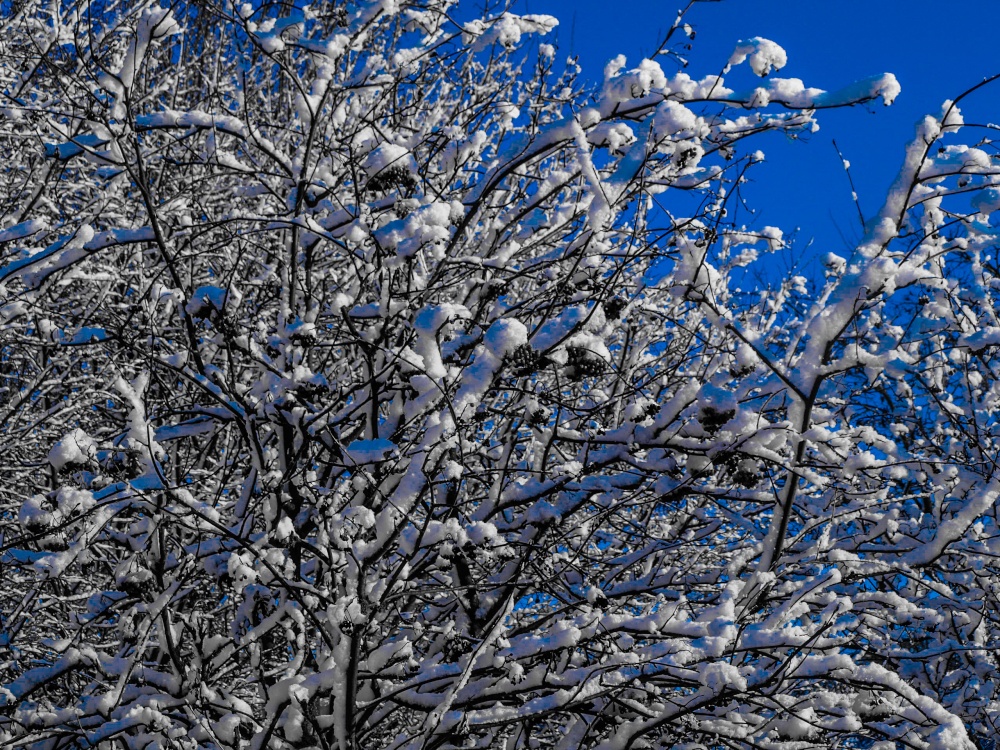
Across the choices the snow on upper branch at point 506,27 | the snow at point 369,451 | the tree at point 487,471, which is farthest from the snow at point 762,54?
the snow at point 369,451

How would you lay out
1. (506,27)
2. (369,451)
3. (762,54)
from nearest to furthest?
(369,451), (762,54), (506,27)

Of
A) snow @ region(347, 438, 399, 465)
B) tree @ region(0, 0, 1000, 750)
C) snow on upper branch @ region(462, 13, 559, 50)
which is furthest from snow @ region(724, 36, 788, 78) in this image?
snow @ region(347, 438, 399, 465)

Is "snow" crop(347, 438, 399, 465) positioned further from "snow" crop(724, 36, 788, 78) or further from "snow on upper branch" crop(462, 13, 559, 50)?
"snow on upper branch" crop(462, 13, 559, 50)

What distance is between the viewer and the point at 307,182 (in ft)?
11.9

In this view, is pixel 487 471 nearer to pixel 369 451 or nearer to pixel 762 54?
pixel 369 451

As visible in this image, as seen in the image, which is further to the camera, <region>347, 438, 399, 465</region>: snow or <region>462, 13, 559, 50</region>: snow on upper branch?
<region>462, 13, 559, 50</region>: snow on upper branch

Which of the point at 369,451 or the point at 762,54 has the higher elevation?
the point at 762,54

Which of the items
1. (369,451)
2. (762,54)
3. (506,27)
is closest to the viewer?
(369,451)

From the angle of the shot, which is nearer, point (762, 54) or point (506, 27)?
point (762, 54)

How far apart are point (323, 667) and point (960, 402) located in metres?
6.87

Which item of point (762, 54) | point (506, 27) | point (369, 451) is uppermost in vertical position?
point (506, 27)

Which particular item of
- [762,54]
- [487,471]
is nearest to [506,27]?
[762,54]

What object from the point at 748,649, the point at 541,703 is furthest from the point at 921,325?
the point at 541,703

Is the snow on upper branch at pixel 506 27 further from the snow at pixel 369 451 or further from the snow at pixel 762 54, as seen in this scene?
the snow at pixel 369 451
